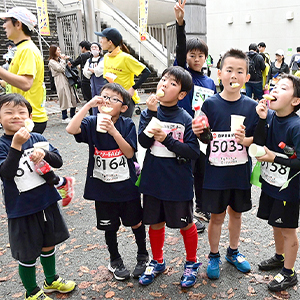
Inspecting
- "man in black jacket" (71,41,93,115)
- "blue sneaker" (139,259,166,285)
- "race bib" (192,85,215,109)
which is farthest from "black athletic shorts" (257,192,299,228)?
"man in black jacket" (71,41,93,115)

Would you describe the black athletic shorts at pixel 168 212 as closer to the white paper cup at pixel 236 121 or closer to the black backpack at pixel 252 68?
the white paper cup at pixel 236 121

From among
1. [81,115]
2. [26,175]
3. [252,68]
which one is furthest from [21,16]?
[252,68]

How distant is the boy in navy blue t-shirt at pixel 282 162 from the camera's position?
2.46 metres

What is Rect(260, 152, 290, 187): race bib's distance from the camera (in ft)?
8.21

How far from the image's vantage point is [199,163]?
12.0 ft

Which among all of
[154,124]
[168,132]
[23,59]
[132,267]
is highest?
[23,59]

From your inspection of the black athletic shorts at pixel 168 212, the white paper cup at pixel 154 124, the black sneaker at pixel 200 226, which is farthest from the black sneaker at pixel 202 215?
the white paper cup at pixel 154 124

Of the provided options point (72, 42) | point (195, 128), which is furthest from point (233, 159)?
point (72, 42)

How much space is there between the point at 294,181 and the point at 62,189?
1882 mm

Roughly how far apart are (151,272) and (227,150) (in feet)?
4.17

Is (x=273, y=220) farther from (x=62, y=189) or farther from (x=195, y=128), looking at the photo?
(x=62, y=189)

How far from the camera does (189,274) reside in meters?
2.80

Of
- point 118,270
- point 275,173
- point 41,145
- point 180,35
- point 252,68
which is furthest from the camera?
point 252,68

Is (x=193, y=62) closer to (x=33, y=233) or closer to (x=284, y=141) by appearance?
(x=284, y=141)
